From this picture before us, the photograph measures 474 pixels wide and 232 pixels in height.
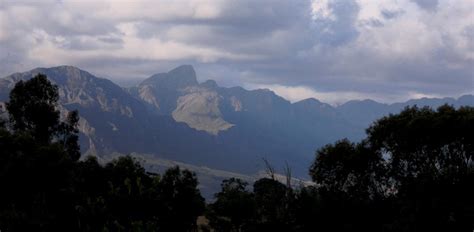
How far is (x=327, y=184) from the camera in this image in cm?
8319

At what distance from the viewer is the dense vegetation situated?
67.4 metres

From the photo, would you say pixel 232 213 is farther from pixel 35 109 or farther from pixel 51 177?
pixel 35 109

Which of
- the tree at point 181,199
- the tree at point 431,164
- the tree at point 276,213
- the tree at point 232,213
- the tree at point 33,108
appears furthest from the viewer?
the tree at point 33,108

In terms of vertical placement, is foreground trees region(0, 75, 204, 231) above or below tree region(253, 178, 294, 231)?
above

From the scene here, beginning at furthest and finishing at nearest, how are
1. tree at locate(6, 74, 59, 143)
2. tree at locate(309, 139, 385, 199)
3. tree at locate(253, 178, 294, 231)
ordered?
tree at locate(6, 74, 59, 143)
tree at locate(309, 139, 385, 199)
tree at locate(253, 178, 294, 231)

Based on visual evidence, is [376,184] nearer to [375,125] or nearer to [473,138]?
[375,125]

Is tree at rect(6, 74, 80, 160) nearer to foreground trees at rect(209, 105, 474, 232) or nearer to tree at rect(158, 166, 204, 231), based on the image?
tree at rect(158, 166, 204, 231)

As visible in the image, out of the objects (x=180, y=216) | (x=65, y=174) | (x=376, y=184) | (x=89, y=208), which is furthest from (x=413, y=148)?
(x=89, y=208)

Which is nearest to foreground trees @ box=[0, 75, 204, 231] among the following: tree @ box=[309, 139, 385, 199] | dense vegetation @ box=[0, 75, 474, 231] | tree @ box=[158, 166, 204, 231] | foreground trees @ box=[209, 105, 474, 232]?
tree @ box=[158, 166, 204, 231]

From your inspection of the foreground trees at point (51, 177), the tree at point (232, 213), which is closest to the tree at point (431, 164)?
the tree at point (232, 213)

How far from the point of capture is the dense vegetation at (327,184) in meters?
67.4

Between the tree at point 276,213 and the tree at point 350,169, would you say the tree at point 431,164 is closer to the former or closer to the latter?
the tree at point 350,169

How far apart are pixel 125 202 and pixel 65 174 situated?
35.6 meters

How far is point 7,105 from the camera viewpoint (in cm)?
8975
